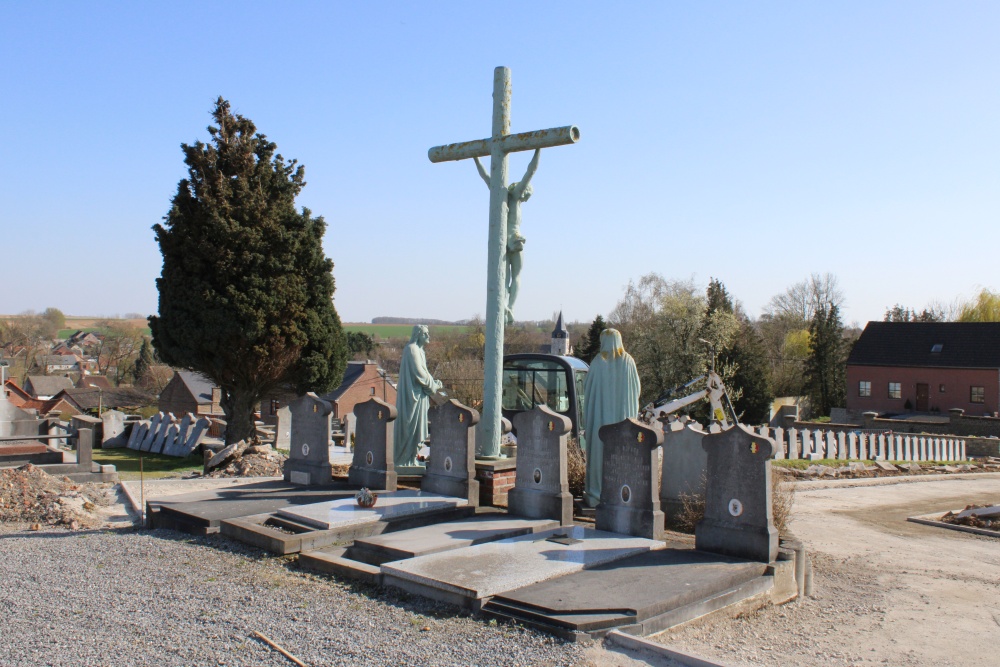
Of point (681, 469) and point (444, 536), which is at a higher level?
point (681, 469)

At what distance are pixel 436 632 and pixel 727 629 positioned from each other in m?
2.42

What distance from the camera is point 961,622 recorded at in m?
7.35

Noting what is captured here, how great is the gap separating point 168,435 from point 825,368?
1760 inches

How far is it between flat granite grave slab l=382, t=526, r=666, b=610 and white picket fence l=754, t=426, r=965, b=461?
14.2 meters

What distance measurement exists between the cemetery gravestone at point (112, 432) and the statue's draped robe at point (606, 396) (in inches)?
892

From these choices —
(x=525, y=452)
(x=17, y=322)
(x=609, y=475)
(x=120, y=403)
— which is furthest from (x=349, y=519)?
(x=17, y=322)

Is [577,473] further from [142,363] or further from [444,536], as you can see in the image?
[142,363]

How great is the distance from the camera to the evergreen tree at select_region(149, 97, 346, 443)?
20.4m

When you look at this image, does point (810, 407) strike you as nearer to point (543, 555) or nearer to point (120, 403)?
point (120, 403)

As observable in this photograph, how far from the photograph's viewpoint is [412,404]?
11.9 m

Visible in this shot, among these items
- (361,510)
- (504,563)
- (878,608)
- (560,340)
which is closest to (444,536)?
(504,563)

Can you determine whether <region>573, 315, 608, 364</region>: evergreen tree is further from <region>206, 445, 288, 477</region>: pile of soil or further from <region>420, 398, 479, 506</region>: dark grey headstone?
<region>420, 398, 479, 506</region>: dark grey headstone

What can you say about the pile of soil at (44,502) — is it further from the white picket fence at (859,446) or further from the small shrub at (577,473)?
the white picket fence at (859,446)

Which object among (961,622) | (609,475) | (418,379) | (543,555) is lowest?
(961,622)
